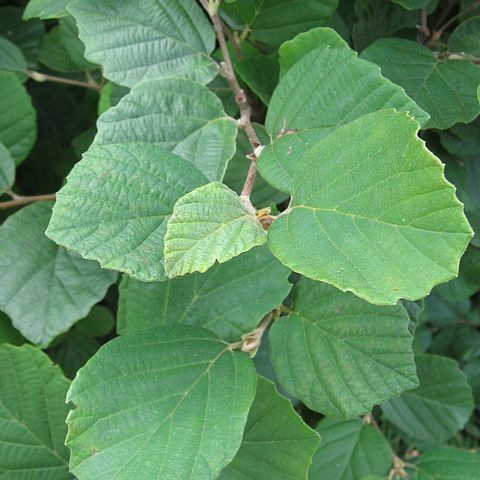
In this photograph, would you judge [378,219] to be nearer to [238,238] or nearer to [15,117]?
[238,238]

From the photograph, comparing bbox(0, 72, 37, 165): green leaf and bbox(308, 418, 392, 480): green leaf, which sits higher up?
bbox(0, 72, 37, 165): green leaf

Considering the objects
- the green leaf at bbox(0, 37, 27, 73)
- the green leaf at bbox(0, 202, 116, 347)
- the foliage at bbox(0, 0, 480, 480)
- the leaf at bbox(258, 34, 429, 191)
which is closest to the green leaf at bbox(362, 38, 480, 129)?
the foliage at bbox(0, 0, 480, 480)

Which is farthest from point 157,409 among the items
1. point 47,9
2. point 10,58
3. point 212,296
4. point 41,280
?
point 10,58

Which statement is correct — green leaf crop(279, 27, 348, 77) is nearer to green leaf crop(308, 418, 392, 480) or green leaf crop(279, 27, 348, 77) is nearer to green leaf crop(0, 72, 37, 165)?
green leaf crop(0, 72, 37, 165)

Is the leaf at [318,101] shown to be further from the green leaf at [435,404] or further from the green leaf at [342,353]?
the green leaf at [435,404]

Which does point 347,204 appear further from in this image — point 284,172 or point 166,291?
point 166,291

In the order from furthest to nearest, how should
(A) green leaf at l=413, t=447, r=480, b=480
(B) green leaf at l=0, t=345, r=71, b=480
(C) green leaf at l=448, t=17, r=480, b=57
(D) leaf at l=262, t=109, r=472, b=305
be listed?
(A) green leaf at l=413, t=447, r=480, b=480
(C) green leaf at l=448, t=17, r=480, b=57
(B) green leaf at l=0, t=345, r=71, b=480
(D) leaf at l=262, t=109, r=472, b=305

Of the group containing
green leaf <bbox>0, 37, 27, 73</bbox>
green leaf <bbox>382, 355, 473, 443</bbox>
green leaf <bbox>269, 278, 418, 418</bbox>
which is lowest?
green leaf <bbox>382, 355, 473, 443</bbox>
